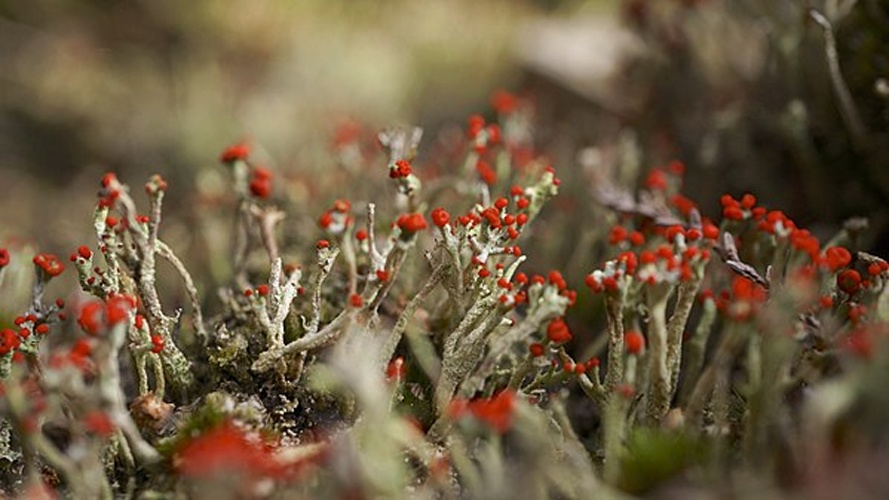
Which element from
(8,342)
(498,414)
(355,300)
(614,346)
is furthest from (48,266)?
(614,346)

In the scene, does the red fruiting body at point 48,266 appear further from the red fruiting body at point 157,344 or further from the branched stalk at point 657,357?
the branched stalk at point 657,357

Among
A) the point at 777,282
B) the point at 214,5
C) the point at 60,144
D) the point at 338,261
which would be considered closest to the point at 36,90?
the point at 60,144

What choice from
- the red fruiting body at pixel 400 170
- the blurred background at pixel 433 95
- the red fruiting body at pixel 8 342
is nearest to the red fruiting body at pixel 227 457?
the red fruiting body at pixel 8 342

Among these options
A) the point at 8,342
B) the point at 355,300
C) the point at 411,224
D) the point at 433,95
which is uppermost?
the point at 411,224

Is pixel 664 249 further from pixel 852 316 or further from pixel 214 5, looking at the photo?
pixel 214 5

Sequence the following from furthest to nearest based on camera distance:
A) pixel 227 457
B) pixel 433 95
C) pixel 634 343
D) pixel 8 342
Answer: pixel 433 95, pixel 8 342, pixel 634 343, pixel 227 457

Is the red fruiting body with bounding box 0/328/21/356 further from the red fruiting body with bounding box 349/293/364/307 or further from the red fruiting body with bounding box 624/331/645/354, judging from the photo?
the red fruiting body with bounding box 624/331/645/354

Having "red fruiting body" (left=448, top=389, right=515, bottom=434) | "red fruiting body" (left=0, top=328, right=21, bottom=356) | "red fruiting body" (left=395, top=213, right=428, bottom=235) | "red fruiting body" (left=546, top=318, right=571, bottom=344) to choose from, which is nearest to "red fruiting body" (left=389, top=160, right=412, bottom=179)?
"red fruiting body" (left=395, top=213, right=428, bottom=235)

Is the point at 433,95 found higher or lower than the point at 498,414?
lower

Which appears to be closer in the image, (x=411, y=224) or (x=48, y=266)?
(x=411, y=224)

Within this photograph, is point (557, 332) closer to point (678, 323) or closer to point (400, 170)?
point (678, 323)
